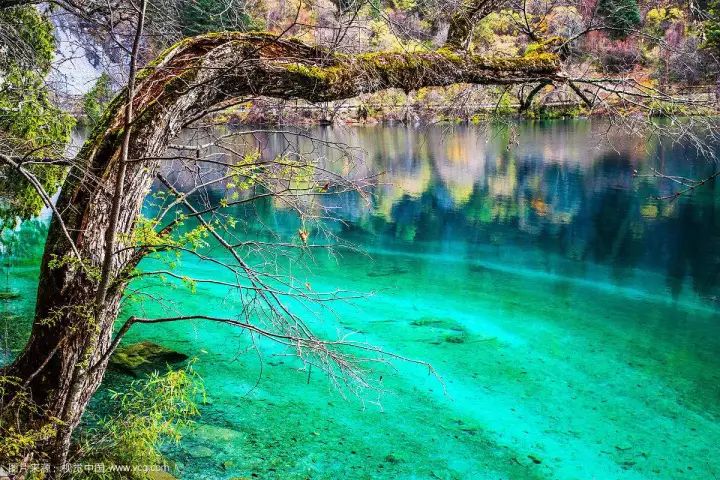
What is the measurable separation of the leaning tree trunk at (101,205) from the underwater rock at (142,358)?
2503 millimetres

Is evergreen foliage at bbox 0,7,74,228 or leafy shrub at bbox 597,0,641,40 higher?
leafy shrub at bbox 597,0,641,40

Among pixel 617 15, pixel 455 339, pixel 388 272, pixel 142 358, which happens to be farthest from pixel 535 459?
pixel 388 272

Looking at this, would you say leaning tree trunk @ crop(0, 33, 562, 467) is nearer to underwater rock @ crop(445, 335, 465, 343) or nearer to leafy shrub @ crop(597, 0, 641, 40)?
leafy shrub @ crop(597, 0, 641, 40)

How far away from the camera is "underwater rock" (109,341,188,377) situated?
18.0ft

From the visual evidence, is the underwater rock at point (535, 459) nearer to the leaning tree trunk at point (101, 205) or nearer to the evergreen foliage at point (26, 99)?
the leaning tree trunk at point (101, 205)

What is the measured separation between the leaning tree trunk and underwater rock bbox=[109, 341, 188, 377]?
2.50m

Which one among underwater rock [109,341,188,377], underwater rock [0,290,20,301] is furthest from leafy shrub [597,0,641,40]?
underwater rock [0,290,20,301]

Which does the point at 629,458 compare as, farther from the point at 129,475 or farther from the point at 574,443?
the point at 129,475

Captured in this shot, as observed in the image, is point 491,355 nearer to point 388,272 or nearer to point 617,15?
point 388,272

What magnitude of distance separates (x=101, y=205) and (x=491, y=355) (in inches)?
179

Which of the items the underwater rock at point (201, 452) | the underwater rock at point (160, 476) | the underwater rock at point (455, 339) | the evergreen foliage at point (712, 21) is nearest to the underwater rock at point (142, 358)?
the underwater rock at point (201, 452)

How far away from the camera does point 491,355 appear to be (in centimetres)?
631

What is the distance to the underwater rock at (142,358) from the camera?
18.0 ft

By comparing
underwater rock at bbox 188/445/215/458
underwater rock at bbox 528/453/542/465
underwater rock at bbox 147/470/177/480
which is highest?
underwater rock at bbox 147/470/177/480
